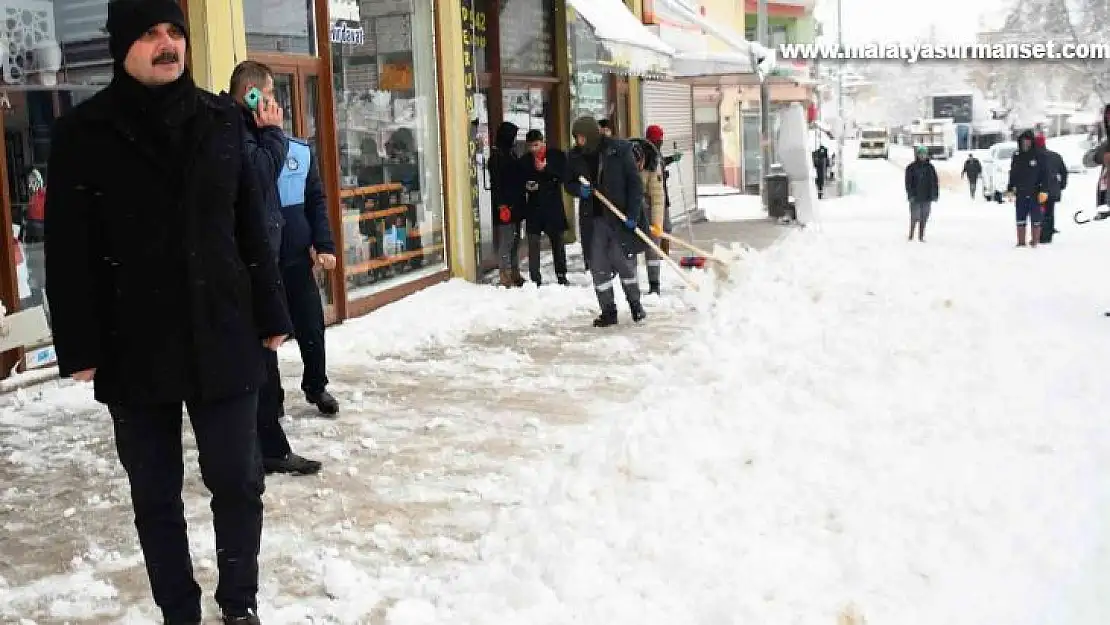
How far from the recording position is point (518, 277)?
1284 centimetres

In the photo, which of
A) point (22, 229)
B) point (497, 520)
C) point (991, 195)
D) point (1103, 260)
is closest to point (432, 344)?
point (22, 229)

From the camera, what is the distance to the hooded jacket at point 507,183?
12.7 m

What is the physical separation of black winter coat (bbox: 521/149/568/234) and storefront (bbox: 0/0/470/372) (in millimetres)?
758

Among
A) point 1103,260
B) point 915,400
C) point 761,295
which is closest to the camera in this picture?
point 915,400

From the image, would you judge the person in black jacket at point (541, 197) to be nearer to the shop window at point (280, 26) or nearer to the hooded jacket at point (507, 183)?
the hooded jacket at point (507, 183)

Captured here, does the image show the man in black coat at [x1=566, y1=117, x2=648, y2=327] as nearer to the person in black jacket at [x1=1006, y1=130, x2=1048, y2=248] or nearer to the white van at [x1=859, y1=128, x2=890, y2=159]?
the person in black jacket at [x1=1006, y1=130, x2=1048, y2=248]

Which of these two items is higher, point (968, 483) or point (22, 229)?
point (22, 229)

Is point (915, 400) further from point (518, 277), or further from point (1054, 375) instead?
point (518, 277)

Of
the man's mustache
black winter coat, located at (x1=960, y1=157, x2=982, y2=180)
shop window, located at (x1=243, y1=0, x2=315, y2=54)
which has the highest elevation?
shop window, located at (x1=243, y1=0, x2=315, y2=54)

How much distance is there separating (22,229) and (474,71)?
6312 millimetres

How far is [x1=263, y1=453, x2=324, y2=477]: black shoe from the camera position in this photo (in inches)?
225

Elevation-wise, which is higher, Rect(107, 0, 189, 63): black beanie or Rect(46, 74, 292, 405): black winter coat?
Rect(107, 0, 189, 63): black beanie

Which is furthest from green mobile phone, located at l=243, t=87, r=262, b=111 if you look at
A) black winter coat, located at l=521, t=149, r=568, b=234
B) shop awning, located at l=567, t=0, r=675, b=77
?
shop awning, located at l=567, t=0, r=675, b=77

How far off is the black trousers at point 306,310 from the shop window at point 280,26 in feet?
11.9
